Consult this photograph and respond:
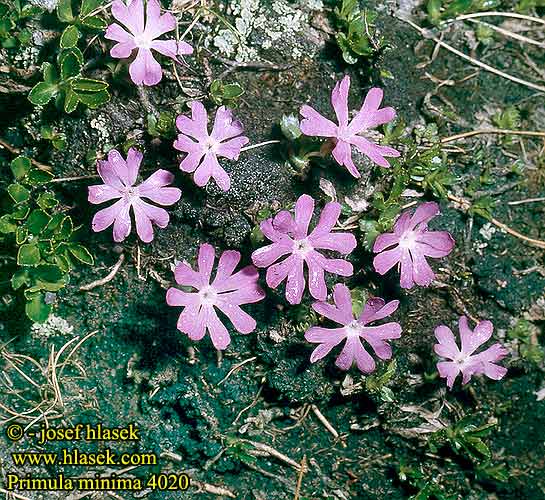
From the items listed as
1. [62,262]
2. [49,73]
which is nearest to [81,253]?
[62,262]

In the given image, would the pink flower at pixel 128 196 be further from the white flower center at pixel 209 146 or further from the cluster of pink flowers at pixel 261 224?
the white flower center at pixel 209 146

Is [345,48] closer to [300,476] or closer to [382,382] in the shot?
[382,382]

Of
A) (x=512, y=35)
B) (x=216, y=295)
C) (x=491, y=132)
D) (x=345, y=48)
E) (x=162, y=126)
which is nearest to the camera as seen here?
(x=216, y=295)

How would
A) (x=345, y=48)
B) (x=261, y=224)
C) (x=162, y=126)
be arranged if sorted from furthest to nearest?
(x=345, y=48) → (x=162, y=126) → (x=261, y=224)

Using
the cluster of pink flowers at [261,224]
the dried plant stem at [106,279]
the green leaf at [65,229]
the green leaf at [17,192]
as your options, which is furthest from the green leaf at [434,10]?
the green leaf at [17,192]

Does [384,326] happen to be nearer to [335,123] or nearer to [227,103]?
[335,123]

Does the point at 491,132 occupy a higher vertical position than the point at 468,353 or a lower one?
higher

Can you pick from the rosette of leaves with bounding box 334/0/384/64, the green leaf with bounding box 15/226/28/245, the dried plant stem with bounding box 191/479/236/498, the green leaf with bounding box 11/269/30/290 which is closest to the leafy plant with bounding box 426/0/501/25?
the rosette of leaves with bounding box 334/0/384/64
